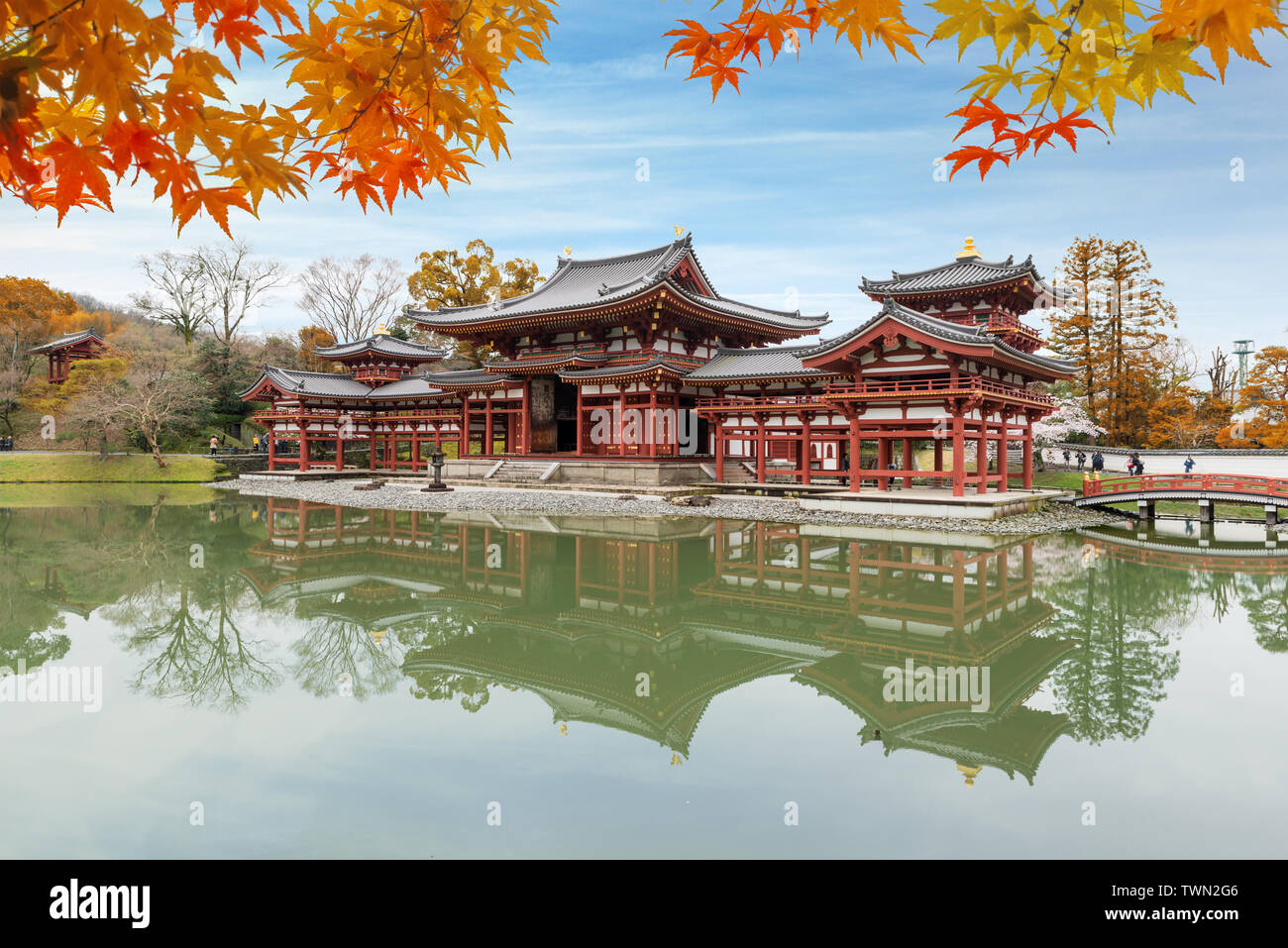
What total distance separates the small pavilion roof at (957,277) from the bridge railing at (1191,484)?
24.7 feet

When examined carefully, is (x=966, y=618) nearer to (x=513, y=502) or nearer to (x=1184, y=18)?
(x=1184, y=18)

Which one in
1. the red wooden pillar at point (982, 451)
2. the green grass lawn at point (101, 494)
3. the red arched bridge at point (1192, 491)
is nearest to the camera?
the red arched bridge at point (1192, 491)

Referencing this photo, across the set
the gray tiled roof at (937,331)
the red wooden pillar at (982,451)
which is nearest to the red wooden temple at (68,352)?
the gray tiled roof at (937,331)

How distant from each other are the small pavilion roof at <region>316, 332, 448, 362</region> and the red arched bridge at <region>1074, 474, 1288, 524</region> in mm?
29501

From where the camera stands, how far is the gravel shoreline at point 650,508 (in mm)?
15492

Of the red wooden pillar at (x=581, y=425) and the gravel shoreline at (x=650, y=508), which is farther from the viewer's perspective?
the red wooden pillar at (x=581, y=425)

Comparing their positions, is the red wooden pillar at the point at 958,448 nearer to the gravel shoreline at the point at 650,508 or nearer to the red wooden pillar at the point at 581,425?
the gravel shoreline at the point at 650,508

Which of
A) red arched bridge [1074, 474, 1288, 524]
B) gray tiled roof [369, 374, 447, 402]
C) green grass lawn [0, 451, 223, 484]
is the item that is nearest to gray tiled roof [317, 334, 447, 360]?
gray tiled roof [369, 374, 447, 402]

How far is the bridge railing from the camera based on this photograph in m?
16.9

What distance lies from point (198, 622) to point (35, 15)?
6894 mm

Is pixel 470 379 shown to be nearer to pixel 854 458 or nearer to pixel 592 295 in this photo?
pixel 592 295

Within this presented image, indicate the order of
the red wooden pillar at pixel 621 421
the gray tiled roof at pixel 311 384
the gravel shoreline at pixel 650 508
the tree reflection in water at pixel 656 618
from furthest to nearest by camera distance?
the gray tiled roof at pixel 311 384, the red wooden pillar at pixel 621 421, the gravel shoreline at pixel 650 508, the tree reflection in water at pixel 656 618

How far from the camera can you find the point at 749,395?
939 inches

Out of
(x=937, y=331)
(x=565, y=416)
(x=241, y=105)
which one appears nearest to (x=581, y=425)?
(x=565, y=416)
